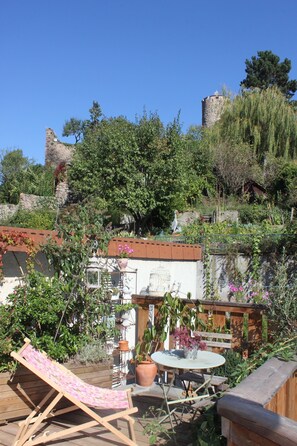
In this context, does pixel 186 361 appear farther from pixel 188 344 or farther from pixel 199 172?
pixel 199 172

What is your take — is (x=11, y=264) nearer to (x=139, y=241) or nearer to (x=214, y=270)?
(x=139, y=241)

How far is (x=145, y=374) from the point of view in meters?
4.73

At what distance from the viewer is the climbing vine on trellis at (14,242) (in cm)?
438

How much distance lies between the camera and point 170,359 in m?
3.51

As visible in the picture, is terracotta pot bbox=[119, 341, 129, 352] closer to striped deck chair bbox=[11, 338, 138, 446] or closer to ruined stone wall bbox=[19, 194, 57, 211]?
striped deck chair bbox=[11, 338, 138, 446]

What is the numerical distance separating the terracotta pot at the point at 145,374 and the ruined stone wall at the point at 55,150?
81.2 feet

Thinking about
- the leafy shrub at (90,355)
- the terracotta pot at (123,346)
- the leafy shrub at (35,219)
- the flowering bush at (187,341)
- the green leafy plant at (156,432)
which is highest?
the leafy shrub at (35,219)

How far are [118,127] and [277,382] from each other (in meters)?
18.0

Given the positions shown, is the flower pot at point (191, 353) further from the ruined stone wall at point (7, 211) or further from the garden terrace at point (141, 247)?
the ruined stone wall at point (7, 211)

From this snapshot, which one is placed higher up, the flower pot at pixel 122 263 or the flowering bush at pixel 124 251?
the flowering bush at pixel 124 251

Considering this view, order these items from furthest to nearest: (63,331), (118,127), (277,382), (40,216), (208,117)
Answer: (208,117) → (118,127) → (40,216) → (63,331) → (277,382)

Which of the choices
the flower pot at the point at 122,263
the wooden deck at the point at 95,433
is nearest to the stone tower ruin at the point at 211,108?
the flower pot at the point at 122,263

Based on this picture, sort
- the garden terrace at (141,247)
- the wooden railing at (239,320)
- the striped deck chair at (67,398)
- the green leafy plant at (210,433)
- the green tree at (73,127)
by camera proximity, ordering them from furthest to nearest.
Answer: the green tree at (73,127) → the garden terrace at (141,247) → the wooden railing at (239,320) → the striped deck chair at (67,398) → the green leafy plant at (210,433)

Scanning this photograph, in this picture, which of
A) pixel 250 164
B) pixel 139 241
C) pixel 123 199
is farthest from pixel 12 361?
pixel 250 164
